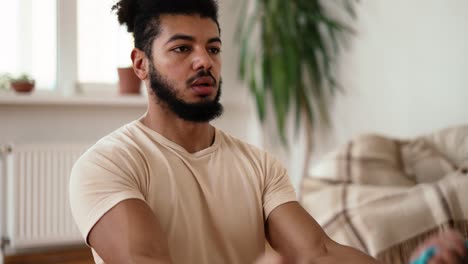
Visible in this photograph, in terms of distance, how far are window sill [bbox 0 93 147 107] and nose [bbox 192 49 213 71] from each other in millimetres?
2145

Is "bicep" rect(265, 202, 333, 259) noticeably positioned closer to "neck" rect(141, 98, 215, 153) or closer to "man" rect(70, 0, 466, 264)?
"man" rect(70, 0, 466, 264)

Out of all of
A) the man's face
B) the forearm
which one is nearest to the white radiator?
the man's face

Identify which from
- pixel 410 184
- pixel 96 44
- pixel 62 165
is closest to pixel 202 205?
pixel 410 184

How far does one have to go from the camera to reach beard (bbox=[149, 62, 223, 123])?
1.36 metres

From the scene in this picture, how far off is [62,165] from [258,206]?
2.19 metres

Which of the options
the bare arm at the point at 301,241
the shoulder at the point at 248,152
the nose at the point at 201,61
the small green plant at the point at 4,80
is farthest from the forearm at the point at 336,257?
the small green plant at the point at 4,80

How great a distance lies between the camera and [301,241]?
1285 mm

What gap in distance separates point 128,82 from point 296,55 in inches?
40.7

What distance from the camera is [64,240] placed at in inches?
130

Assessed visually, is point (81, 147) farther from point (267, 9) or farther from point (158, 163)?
point (158, 163)

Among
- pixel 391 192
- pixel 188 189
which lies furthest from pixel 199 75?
pixel 391 192

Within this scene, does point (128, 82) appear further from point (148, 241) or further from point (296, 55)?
point (148, 241)

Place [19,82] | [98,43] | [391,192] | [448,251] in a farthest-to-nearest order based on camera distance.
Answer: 1. [98,43]
2. [19,82]
3. [391,192]
4. [448,251]

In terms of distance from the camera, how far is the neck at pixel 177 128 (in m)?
1.38
